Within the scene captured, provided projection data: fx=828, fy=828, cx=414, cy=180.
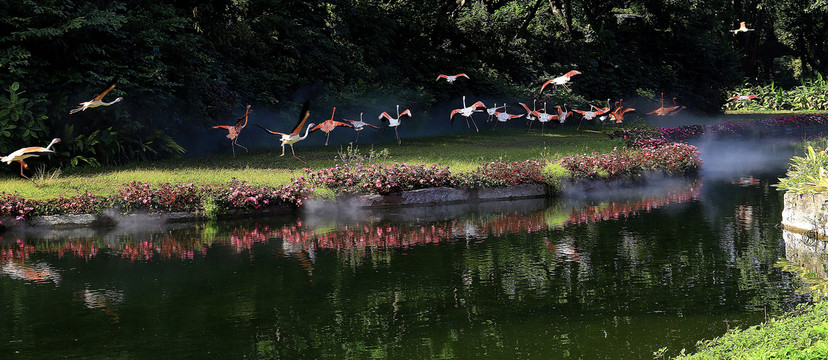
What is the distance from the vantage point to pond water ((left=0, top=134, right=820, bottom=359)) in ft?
22.9

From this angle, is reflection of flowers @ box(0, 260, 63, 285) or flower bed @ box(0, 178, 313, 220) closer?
reflection of flowers @ box(0, 260, 63, 285)

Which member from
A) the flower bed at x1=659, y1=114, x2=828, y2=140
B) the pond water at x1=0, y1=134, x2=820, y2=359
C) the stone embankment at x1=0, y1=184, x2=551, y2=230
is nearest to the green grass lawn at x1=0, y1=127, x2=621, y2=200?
the stone embankment at x1=0, y1=184, x2=551, y2=230

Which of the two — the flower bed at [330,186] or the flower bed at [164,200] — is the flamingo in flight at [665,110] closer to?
the flower bed at [330,186]

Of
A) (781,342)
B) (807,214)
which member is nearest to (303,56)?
(807,214)

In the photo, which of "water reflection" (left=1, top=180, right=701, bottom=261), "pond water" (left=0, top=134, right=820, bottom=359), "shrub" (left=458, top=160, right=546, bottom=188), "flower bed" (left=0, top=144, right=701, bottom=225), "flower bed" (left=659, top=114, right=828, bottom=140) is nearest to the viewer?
"pond water" (left=0, top=134, right=820, bottom=359)

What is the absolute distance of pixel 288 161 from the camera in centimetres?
1945

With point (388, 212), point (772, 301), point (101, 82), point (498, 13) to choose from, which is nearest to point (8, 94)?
point (101, 82)

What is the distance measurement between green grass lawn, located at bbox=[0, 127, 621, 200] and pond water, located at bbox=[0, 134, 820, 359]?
6.46ft

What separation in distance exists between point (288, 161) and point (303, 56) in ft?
25.1

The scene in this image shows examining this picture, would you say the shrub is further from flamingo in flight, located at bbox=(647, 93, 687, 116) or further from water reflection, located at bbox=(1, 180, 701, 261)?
flamingo in flight, located at bbox=(647, 93, 687, 116)

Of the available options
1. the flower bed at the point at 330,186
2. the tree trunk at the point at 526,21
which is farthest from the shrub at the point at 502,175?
the tree trunk at the point at 526,21

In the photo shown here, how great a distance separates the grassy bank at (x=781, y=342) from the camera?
477 cm

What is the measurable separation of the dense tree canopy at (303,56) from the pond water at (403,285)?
6304 mm

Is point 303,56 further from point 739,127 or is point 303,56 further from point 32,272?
point 32,272
